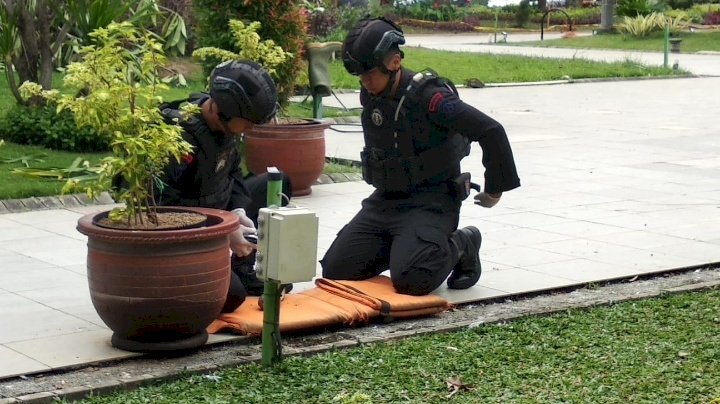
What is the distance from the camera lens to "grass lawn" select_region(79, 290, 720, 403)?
538cm

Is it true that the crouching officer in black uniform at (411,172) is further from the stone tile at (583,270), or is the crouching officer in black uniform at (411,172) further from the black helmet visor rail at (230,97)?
the black helmet visor rail at (230,97)

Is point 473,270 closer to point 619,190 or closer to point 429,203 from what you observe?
point 429,203

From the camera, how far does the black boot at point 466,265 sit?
24.1 feet

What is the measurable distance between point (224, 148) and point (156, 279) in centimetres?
111

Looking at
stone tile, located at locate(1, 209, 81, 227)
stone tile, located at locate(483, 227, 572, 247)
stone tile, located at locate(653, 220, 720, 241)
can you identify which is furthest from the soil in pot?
stone tile, located at locate(653, 220, 720, 241)

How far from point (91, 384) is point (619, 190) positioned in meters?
6.70

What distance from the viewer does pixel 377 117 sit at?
721cm

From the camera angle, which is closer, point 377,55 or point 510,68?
point 377,55

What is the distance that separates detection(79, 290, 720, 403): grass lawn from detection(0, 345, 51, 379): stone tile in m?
0.47

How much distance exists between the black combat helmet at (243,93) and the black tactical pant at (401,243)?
1267 mm

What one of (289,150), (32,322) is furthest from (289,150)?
(32,322)

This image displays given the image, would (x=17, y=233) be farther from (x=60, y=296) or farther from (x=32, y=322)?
(x=32, y=322)

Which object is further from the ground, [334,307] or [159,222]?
[159,222]

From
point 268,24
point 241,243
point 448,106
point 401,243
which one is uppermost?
point 268,24
